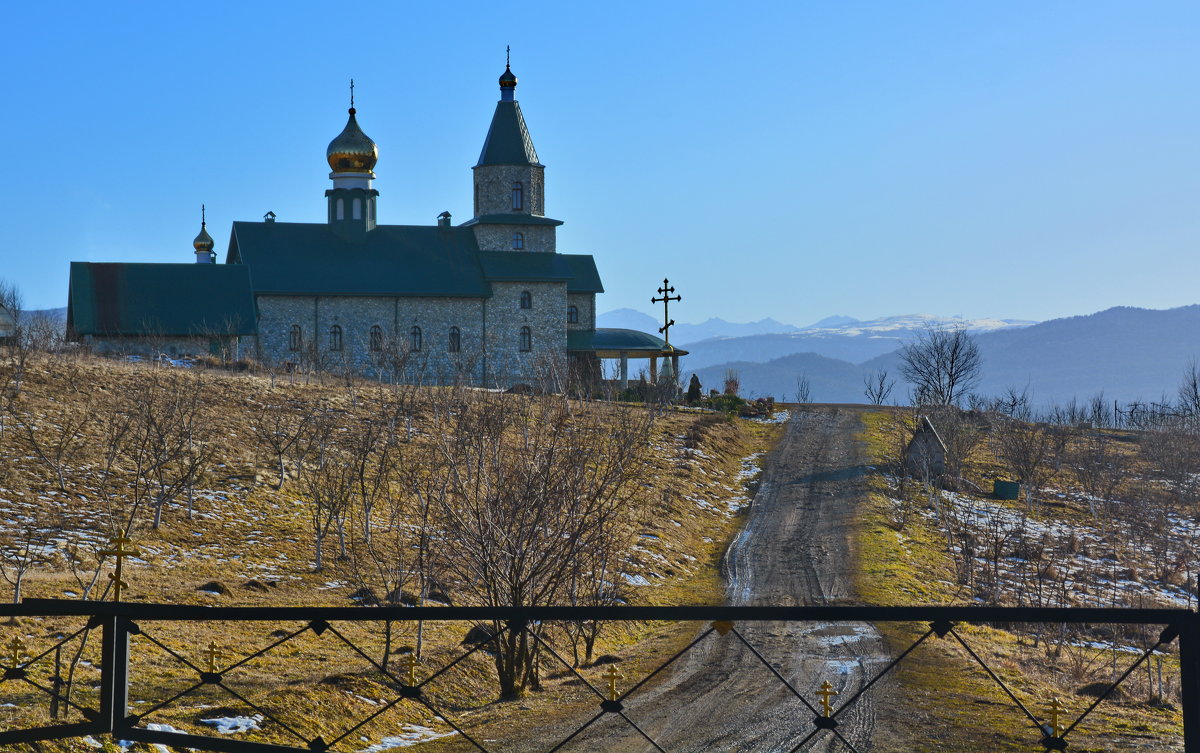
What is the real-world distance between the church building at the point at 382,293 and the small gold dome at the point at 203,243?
8873 mm

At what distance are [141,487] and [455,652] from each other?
444 inches

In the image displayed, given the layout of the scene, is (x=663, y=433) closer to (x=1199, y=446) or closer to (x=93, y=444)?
(x=93, y=444)

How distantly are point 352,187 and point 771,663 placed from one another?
1672 inches

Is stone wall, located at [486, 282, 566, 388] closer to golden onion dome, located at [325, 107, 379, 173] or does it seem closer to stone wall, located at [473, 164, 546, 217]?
stone wall, located at [473, 164, 546, 217]

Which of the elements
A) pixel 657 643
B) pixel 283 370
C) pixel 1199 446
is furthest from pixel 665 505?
pixel 1199 446

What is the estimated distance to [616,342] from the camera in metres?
53.1

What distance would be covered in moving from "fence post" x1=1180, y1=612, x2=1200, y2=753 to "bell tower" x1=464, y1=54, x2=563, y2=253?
4924 cm

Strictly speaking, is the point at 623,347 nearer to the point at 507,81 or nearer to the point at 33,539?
the point at 507,81

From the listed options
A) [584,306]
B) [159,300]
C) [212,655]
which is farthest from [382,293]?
[212,655]

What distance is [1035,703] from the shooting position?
12.7 metres

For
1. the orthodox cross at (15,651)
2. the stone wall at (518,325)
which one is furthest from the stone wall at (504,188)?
the orthodox cross at (15,651)

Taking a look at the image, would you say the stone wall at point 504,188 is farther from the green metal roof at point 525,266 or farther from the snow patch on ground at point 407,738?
the snow patch on ground at point 407,738

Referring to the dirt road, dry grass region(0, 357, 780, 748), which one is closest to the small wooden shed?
the dirt road

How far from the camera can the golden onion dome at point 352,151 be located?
53312mm
